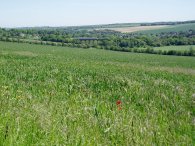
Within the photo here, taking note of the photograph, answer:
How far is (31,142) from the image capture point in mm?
3705

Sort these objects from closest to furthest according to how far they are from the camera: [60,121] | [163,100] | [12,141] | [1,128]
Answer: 1. [12,141]
2. [1,128]
3. [60,121]
4. [163,100]

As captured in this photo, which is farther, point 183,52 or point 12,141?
point 183,52

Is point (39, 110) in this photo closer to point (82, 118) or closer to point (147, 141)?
point (82, 118)

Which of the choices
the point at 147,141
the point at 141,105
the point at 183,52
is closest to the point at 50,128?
the point at 147,141

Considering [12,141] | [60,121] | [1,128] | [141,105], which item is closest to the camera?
[12,141]

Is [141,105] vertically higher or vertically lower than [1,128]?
lower

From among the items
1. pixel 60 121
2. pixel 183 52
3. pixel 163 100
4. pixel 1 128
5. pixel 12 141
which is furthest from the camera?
pixel 183 52

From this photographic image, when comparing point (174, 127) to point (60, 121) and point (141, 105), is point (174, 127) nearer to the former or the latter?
point (60, 121)

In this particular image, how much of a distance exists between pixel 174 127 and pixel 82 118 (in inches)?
54.3

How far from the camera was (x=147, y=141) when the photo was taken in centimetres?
365

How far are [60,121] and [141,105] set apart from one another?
391cm

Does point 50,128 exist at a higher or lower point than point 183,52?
higher

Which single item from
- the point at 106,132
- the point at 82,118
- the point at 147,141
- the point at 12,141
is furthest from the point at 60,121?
the point at 147,141

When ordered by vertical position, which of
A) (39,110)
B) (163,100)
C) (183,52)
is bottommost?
(183,52)
